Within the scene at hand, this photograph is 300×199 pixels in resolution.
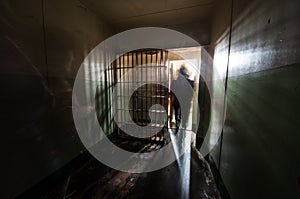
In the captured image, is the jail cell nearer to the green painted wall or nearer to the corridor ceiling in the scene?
the corridor ceiling

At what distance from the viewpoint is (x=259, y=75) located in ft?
2.73

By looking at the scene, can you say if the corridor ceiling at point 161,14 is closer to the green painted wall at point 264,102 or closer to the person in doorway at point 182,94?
the green painted wall at point 264,102

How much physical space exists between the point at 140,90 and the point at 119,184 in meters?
2.00

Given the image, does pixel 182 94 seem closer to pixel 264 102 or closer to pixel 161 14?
pixel 161 14

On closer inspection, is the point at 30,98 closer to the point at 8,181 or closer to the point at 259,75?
the point at 8,181

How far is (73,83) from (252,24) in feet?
7.18

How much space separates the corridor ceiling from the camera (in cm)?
185

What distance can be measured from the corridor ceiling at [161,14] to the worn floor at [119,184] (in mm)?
2324

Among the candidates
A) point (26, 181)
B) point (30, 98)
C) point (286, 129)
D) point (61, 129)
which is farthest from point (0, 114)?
point (286, 129)

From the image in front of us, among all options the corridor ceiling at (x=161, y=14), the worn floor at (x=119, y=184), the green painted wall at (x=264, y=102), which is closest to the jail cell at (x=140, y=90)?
the corridor ceiling at (x=161, y=14)

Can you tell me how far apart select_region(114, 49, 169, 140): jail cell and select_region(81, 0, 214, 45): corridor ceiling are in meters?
0.57

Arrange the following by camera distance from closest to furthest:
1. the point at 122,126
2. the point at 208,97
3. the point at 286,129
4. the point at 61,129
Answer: the point at 286,129, the point at 61,129, the point at 208,97, the point at 122,126

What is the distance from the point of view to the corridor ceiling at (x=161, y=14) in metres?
1.85

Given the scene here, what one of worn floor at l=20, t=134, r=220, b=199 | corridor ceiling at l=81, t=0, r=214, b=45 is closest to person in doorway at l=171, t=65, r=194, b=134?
corridor ceiling at l=81, t=0, r=214, b=45
